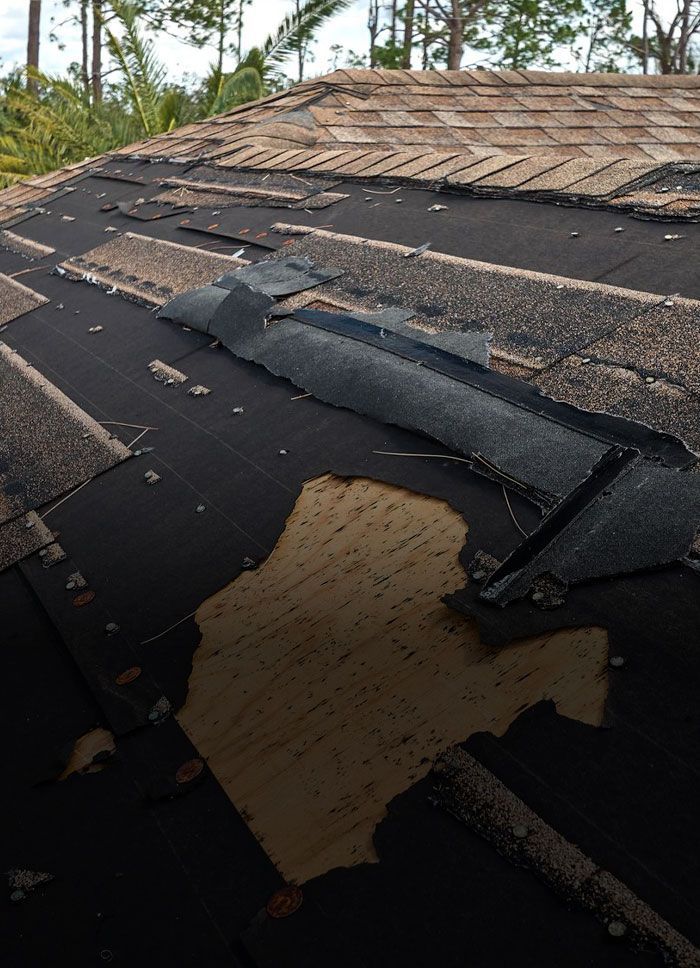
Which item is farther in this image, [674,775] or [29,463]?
[29,463]

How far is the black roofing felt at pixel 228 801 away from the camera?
1463 mm

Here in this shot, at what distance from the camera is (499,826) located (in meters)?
1.57

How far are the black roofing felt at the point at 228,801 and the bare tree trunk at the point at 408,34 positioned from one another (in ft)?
101

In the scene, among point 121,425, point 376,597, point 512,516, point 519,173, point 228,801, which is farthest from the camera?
point 519,173

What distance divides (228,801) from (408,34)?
113 ft

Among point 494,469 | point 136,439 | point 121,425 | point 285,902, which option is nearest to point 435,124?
point 121,425

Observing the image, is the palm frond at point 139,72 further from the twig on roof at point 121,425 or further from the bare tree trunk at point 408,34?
the bare tree trunk at point 408,34

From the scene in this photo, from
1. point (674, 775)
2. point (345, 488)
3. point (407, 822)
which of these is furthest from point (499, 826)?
point (345, 488)

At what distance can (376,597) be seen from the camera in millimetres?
2275

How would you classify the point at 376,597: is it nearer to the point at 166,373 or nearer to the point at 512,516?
the point at 512,516

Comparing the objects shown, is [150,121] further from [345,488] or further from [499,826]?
[499,826]

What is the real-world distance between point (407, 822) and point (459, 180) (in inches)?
186

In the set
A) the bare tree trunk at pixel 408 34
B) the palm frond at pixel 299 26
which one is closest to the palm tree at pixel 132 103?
the palm frond at pixel 299 26

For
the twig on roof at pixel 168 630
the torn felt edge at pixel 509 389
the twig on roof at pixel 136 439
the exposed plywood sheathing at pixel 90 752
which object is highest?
the torn felt edge at pixel 509 389
